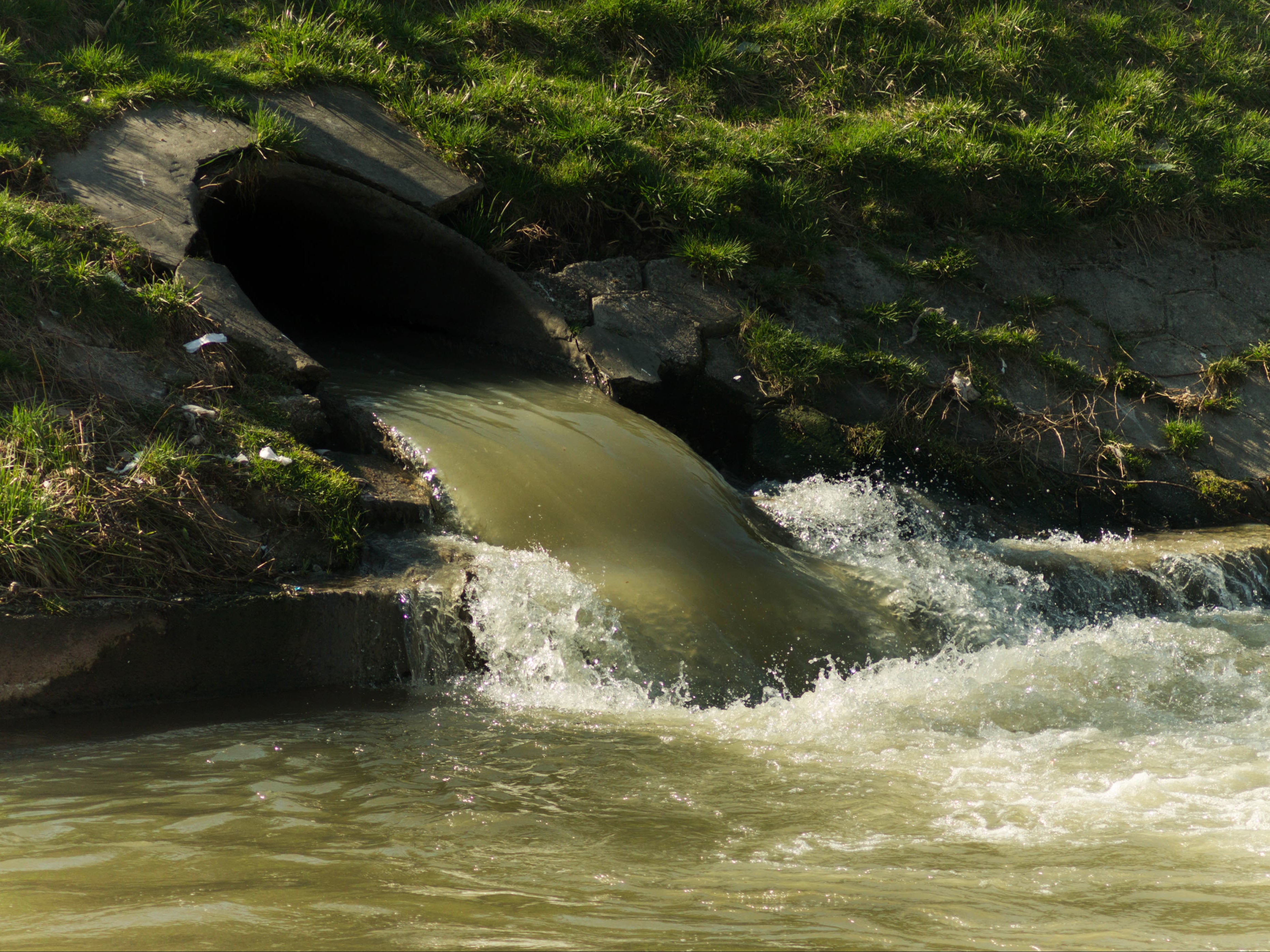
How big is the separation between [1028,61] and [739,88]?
256 centimetres

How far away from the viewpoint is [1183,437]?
6551 millimetres

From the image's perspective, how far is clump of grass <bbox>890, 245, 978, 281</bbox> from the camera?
709 centimetres

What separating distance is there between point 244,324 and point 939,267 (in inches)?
181

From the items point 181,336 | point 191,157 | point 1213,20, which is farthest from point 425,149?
point 1213,20

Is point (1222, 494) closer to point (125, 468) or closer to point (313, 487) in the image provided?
point (313, 487)

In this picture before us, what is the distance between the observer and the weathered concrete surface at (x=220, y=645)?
347 centimetres

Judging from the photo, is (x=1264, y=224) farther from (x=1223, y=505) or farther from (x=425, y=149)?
(x=425, y=149)

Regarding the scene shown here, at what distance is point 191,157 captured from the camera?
5.92 metres

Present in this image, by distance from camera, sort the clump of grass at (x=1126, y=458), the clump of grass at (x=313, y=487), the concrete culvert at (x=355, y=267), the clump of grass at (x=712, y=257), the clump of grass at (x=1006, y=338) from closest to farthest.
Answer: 1. the clump of grass at (x=313, y=487)
2. the concrete culvert at (x=355, y=267)
3. the clump of grass at (x=1126, y=458)
4. the clump of grass at (x=712, y=257)
5. the clump of grass at (x=1006, y=338)

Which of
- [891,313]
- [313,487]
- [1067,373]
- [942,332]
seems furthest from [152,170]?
[1067,373]

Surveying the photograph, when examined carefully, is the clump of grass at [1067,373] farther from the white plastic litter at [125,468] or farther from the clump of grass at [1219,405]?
the white plastic litter at [125,468]

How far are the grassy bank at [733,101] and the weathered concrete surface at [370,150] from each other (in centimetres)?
16

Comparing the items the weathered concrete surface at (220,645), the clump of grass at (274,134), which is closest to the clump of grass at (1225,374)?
the weathered concrete surface at (220,645)

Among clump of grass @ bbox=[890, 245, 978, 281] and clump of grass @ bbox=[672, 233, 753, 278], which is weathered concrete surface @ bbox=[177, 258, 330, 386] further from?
clump of grass @ bbox=[890, 245, 978, 281]
